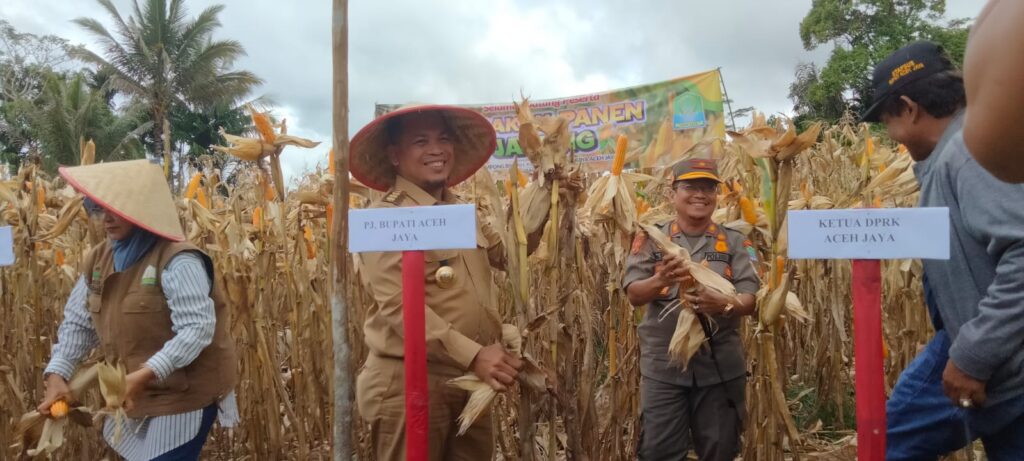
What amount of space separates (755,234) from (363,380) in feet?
5.83

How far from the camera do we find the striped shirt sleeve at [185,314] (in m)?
1.88

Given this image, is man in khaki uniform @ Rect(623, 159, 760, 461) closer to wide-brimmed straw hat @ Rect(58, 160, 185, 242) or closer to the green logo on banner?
wide-brimmed straw hat @ Rect(58, 160, 185, 242)

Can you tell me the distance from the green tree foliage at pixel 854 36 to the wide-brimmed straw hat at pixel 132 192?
67.2ft

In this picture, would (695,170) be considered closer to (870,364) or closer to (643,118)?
(870,364)

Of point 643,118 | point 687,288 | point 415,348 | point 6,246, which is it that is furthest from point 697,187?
point 643,118

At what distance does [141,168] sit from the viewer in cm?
204

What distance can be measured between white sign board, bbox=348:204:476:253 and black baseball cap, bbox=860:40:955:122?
1.23 m

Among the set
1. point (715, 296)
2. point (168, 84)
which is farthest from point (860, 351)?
point (168, 84)

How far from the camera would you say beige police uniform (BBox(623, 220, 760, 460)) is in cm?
250

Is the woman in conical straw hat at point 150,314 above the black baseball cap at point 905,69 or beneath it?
beneath

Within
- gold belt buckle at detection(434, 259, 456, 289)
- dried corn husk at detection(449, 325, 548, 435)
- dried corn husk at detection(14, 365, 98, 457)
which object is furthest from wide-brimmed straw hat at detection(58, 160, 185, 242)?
dried corn husk at detection(449, 325, 548, 435)

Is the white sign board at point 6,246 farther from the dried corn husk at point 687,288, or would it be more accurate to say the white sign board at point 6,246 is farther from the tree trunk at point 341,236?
the dried corn husk at point 687,288

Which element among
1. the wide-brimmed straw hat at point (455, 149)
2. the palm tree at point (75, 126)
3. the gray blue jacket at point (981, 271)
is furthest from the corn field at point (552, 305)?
the palm tree at point (75, 126)

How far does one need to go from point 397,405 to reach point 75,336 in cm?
114
